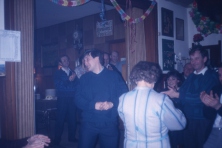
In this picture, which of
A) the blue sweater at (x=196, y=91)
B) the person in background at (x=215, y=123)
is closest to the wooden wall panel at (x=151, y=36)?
the blue sweater at (x=196, y=91)

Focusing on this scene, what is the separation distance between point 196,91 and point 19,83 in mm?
2536

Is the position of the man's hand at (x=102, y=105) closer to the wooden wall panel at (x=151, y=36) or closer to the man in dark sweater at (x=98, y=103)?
the man in dark sweater at (x=98, y=103)

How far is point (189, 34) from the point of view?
6566mm

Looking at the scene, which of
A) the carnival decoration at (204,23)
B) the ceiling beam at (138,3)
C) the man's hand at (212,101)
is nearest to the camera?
the man's hand at (212,101)

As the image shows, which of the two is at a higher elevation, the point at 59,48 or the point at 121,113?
the point at 59,48

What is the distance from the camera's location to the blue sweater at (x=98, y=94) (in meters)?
2.71

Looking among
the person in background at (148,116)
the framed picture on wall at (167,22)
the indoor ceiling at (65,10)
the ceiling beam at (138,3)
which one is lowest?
the person in background at (148,116)

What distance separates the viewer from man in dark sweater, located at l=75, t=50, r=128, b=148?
2693 millimetres

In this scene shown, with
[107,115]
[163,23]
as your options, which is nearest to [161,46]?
[163,23]

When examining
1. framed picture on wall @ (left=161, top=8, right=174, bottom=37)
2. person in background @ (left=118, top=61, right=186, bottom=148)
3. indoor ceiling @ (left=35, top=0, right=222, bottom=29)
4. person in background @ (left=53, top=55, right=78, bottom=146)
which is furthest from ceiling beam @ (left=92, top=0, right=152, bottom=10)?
person in background @ (left=118, top=61, right=186, bottom=148)

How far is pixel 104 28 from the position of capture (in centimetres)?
753

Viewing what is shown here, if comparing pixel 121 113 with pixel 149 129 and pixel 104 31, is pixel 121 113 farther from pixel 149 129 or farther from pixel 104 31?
pixel 104 31

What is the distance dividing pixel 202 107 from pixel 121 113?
123cm

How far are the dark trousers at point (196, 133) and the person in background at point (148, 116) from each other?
0.98 m
